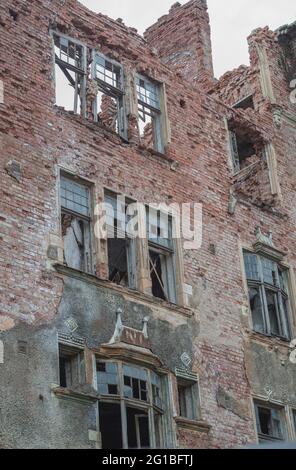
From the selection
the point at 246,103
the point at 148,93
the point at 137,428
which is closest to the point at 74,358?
the point at 137,428

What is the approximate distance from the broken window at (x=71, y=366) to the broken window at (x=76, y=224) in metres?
1.73

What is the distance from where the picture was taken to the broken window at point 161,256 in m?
18.6

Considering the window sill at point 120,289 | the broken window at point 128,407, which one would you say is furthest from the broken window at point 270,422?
the broken window at point 128,407

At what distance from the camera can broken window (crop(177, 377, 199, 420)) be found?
57.7ft

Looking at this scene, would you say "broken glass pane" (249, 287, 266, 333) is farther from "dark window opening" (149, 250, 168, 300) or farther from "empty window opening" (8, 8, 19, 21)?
"empty window opening" (8, 8, 19, 21)

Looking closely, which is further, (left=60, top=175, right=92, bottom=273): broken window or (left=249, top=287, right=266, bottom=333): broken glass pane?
(left=249, top=287, right=266, bottom=333): broken glass pane

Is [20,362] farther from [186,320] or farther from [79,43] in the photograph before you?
[79,43]

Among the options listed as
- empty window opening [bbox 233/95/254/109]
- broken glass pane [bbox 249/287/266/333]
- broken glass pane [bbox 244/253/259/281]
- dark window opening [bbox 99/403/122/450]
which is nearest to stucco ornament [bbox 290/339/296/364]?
broken glass pane [bbox 249/287/266/333]

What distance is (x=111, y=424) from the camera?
629 inches

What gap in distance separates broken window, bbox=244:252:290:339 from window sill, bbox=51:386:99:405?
5.38 metres

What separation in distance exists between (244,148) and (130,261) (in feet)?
23.0

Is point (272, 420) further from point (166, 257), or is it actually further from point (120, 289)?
point (120, 289)

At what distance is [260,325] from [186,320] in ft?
8.61

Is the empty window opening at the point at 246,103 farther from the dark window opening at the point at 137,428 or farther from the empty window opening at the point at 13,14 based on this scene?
the dark window opening at the point at 137,428
